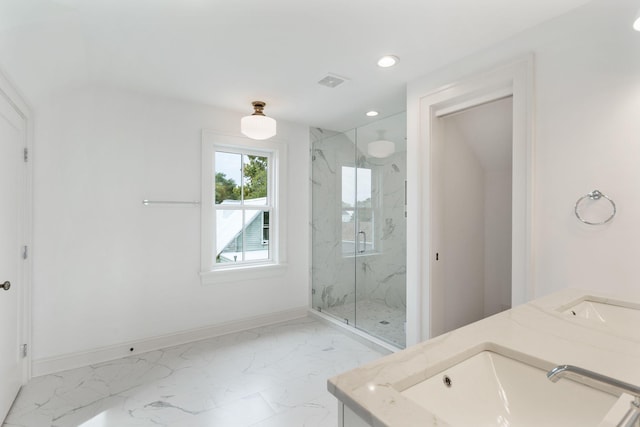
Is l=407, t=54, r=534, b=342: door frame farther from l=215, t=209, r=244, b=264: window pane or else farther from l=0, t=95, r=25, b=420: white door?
l=0, t=95, r=25, b=420: white door

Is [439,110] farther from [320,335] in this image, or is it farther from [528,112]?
[320,335]

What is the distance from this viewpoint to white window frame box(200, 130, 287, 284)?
128 inches

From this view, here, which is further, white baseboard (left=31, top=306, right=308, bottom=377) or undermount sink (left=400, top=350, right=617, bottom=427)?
white baseboard (left=31, top=306, right=308, bottom=377)

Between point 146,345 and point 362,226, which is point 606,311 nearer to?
point 362,226

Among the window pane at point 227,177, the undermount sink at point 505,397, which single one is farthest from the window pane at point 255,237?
the undermount sink at point 505,397

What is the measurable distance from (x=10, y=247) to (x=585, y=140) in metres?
3.52

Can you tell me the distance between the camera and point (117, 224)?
2.82 m

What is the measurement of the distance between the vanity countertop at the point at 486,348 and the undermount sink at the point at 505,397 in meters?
0.03

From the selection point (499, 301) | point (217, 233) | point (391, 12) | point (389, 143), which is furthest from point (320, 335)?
point (391, 12)

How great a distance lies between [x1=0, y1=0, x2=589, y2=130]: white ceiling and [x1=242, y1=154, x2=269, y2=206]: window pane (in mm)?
983

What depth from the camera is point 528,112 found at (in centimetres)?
191

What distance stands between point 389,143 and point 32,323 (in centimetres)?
346

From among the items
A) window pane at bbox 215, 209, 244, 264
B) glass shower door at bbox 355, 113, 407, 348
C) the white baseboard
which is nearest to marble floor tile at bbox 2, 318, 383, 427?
the white baseboard

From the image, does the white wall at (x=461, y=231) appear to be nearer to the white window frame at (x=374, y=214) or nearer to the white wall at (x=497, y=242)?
the white wall at (x=497, y=242)
